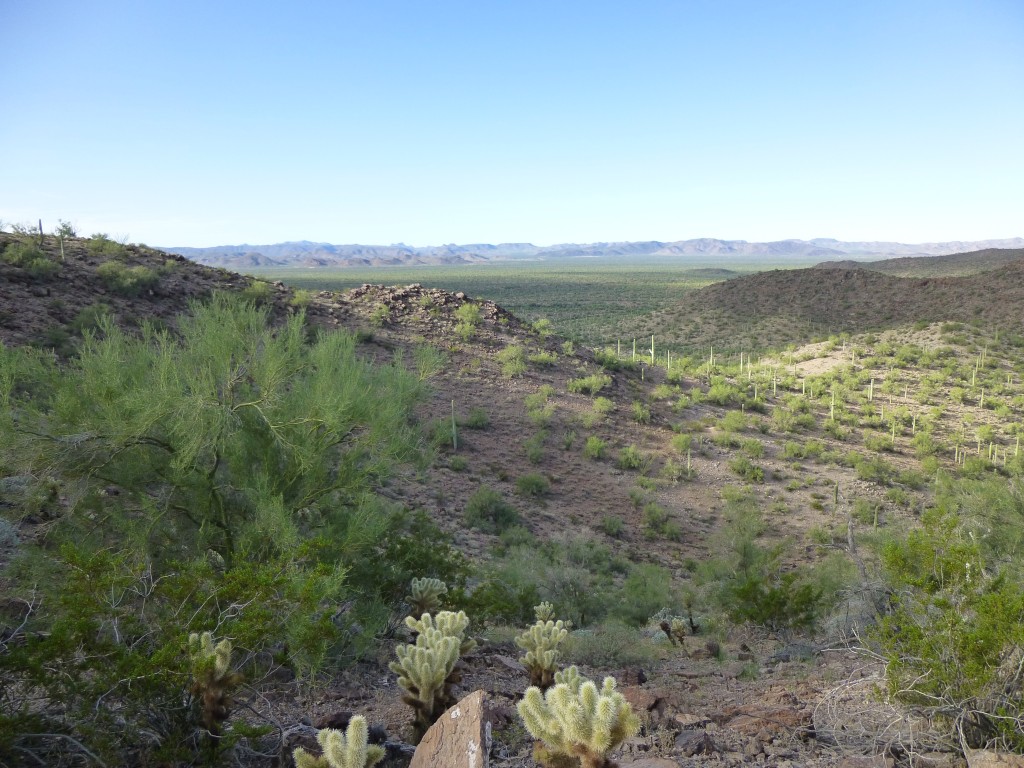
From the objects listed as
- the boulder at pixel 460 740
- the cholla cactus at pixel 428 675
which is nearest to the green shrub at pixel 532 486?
the cholla cactus at pixel 428 675

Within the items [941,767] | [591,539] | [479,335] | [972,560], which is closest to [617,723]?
[941,767]

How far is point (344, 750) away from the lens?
3527 mm

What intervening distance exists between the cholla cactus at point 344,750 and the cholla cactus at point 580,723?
2.96ft

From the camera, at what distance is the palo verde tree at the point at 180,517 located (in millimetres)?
3914

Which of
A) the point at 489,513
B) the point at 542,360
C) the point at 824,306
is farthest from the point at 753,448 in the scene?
the point at 824,306

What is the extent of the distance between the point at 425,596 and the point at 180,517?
272 centimetres

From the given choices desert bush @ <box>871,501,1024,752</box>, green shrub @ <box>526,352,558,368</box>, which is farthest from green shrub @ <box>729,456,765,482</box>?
desert bush @ <box>871,501,1024,752</box>

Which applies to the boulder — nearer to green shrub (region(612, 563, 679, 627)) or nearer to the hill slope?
green shrub (region(612, 563, 679, 627))

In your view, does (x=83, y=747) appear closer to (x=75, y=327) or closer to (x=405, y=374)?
(x=405, y=374)

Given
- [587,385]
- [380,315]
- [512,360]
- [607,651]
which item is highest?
[380,315]

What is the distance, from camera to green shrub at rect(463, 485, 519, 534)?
1391 centimetres

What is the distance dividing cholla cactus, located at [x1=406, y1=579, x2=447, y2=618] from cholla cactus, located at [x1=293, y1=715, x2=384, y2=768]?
3.32m

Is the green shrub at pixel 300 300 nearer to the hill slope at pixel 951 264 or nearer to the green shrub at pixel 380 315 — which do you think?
the green shrub at pixel 380 315

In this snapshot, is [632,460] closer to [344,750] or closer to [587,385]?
[587,385]
